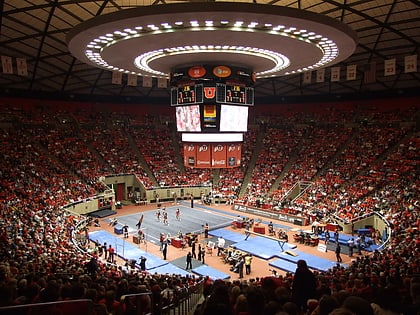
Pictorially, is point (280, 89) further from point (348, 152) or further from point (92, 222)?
point (92, 222)

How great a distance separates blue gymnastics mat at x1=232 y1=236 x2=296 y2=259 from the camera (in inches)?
971

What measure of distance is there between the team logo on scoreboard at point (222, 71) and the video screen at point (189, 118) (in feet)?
7.60

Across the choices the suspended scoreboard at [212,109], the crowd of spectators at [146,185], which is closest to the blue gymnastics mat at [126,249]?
the crowd of spectators at [146,185]

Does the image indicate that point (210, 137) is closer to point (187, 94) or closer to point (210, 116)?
point (210, 116)

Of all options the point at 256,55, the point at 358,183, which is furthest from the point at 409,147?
the point at 256,55

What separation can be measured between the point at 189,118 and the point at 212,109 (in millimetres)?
1793

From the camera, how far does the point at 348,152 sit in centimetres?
4028

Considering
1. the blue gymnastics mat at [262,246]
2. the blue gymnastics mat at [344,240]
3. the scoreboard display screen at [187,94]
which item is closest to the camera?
the scoreboard display screen at [187,94]

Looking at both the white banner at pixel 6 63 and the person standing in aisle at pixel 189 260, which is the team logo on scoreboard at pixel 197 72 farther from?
the white banner at pixel 6 63

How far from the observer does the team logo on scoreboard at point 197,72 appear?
20969 millimetres

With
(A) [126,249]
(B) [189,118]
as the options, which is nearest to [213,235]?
(A) [126,249]

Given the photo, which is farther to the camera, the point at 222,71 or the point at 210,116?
the point at 210,116

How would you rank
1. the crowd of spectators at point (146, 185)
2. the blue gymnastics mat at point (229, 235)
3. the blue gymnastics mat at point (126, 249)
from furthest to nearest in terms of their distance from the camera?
the blue gymnastics mat at point (229, 235) < the blue gymnastics mat at point (126, 249) < the crowd of spectators at point (146, 185)

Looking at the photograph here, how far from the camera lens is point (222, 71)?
21062 mm
